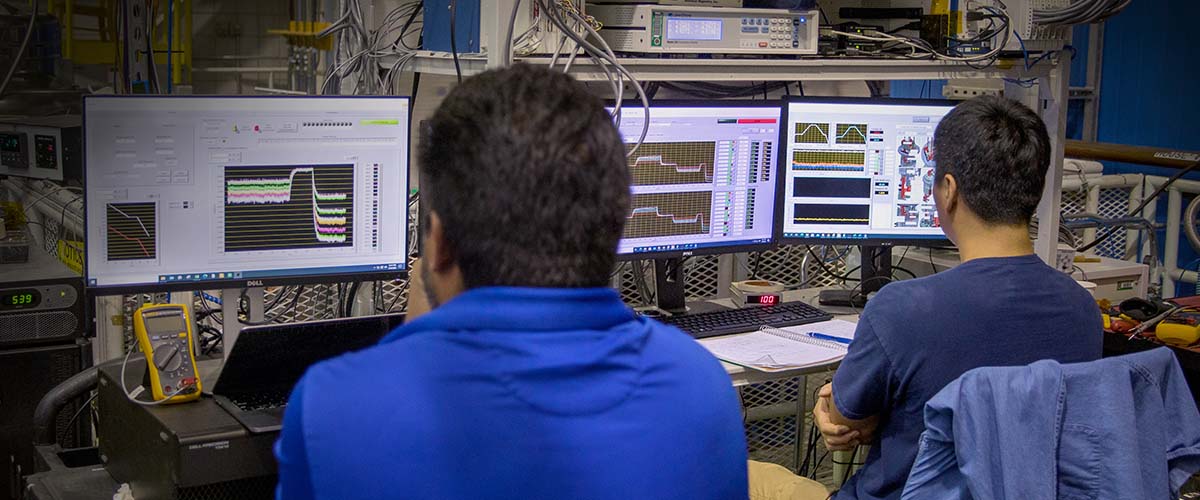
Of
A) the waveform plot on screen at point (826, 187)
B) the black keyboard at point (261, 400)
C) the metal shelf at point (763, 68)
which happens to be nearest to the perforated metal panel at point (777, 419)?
the waveform plot on screen at point (826, 187)

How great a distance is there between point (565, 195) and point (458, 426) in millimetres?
199

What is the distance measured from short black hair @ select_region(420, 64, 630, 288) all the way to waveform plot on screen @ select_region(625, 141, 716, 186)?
1426 millimetres

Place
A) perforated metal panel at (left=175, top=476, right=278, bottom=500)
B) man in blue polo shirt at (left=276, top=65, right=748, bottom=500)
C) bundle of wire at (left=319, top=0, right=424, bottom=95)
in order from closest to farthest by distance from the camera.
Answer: man in blue polo shirt at (left=276, top=65, right=748, bottom=500)
perforated metal panel at (left=175, top=476, right=278, bottom=500)
bundle of wire at (left=319, top=0, right=424, bottom=95)

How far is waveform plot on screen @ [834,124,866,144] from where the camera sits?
8.54 feet

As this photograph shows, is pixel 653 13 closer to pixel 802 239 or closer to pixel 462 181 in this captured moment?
pixel 802 239

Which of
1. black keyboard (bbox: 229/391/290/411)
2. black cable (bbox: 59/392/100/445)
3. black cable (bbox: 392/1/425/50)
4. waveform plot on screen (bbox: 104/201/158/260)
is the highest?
black cable (bbox: 392/1/425/50)

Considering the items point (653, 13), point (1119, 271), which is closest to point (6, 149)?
point (653, 13)

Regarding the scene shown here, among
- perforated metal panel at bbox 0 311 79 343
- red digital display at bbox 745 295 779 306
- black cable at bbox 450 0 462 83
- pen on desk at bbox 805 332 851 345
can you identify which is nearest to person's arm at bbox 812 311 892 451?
pen on desk at bbox 805 332 851 345

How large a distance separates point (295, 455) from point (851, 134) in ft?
6.36

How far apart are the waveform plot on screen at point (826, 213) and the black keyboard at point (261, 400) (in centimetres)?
134

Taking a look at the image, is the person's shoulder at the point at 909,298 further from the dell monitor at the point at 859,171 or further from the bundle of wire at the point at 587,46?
the dell monitor at the point at 859,171

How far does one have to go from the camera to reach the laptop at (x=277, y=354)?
5.46ft

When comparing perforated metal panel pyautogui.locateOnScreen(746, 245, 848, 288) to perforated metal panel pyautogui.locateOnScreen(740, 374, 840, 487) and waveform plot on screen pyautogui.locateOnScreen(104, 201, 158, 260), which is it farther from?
waveform plot on screen pyautogui.locateOnScreen(104, 201, 158, 260)

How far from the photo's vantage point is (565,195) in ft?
2.98
